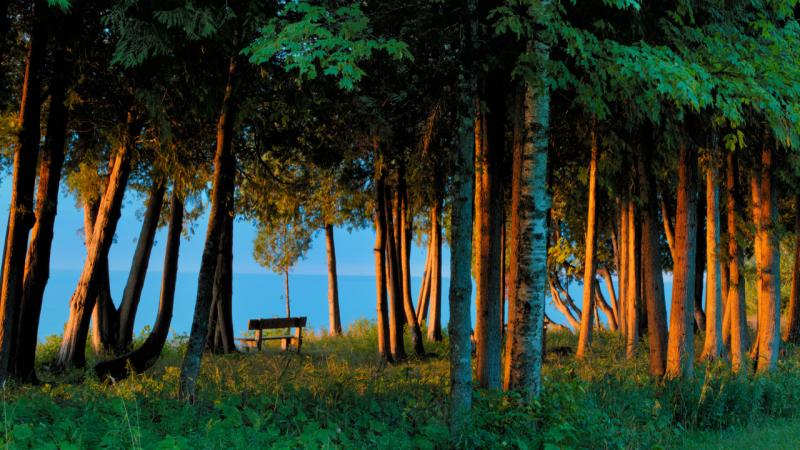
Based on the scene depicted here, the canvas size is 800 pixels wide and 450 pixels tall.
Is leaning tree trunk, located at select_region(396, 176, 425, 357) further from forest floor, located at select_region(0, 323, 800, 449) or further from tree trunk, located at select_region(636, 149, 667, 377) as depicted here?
forest floor, located at select_region(0, 323, 800, 449)

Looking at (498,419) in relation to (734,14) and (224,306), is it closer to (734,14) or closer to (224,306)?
(734,14)

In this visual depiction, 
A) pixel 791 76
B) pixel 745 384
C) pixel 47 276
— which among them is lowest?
pixel 745 384

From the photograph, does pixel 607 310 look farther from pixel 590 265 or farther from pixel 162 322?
pixel 162 322

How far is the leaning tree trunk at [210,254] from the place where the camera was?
975 cm

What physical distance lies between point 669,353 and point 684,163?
333 cm

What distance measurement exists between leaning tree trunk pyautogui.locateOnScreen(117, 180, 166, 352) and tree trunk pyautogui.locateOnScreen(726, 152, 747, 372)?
1288 cm

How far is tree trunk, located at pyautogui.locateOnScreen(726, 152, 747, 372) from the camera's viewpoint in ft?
45.4

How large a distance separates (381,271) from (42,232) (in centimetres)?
791

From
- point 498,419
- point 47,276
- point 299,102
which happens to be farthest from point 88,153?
point 498,419

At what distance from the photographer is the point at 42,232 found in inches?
506

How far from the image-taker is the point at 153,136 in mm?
14945

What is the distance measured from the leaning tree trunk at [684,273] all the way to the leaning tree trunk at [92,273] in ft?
37.3

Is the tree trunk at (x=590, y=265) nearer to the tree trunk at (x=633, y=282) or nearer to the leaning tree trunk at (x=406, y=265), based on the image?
the tree trunk at (x=633, y=282)

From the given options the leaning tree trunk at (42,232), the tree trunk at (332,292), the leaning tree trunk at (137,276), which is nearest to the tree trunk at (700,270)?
the tree trunk at (332,292)
